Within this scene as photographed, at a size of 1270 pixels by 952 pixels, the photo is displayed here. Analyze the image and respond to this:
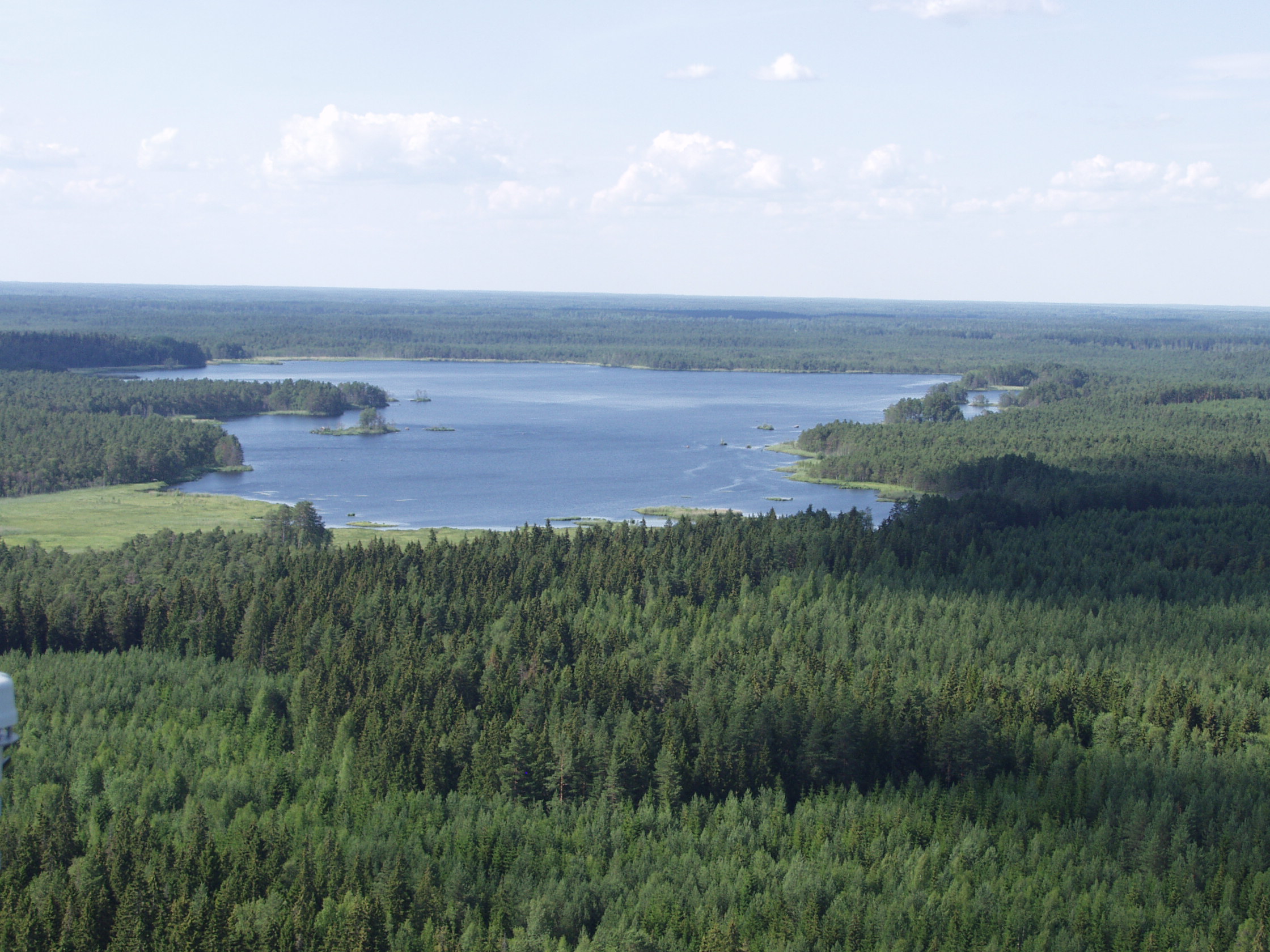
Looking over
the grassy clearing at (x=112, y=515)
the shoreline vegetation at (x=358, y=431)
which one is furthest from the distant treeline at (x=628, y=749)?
the shoreline vegetation at (x=358, y=431)

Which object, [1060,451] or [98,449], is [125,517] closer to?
[98,449]

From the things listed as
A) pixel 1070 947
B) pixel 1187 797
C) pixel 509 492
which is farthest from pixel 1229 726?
pixel 509 492

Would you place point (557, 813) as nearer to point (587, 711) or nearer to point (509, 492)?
point (587, 711)

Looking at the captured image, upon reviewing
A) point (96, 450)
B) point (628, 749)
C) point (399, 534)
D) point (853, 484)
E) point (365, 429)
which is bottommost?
point (628, 749)

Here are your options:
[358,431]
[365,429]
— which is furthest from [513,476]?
[358,431]

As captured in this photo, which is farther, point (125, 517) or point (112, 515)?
point (112, 515)

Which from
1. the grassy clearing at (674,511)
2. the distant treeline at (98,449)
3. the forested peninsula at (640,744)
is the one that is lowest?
the forested peninsula at (640,744)

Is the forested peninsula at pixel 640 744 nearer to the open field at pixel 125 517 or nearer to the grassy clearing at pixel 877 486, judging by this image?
the open field at pixel 125 517
